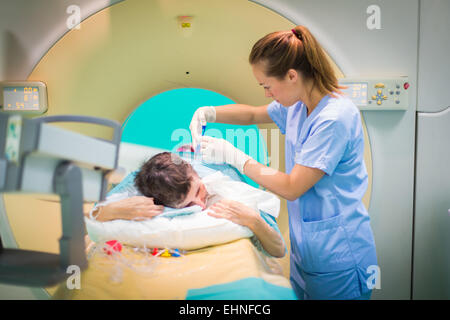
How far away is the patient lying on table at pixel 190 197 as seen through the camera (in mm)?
1172

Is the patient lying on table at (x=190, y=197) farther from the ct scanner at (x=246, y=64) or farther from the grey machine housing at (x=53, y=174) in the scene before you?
the grey machine housing at (x=53, y=174)

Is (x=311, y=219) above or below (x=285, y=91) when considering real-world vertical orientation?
below

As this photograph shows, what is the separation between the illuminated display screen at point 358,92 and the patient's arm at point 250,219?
1.94 feet

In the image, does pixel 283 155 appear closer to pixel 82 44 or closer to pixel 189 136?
pixel 189 136

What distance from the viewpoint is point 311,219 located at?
121 cm

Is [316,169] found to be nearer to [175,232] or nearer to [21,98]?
[175,232]

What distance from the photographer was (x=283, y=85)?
46.0 inches

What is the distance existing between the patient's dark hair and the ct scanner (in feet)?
0.68

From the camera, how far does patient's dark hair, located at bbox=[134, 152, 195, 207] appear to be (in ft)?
3.86

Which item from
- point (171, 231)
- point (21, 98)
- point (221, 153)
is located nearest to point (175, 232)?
point (171, 231)

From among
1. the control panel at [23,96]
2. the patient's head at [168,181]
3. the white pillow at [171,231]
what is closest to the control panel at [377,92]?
the white pillow at [171,231]
